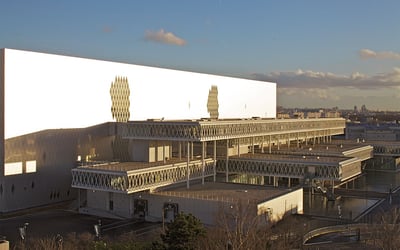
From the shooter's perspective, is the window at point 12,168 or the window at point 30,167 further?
the window at point 30,167

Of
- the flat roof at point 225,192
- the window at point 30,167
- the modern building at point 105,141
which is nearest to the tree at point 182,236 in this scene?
the modern building at point 105,141

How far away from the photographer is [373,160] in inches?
3300

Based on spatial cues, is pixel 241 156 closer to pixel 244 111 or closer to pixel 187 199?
pixel 187 199

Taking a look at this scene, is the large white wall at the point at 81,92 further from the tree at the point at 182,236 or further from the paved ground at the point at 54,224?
the tree at the point at 182,236

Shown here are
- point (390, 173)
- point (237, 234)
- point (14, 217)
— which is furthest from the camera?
point (390, 173)

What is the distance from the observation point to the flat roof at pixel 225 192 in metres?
41.9

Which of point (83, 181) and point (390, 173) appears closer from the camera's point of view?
point (83, 181)

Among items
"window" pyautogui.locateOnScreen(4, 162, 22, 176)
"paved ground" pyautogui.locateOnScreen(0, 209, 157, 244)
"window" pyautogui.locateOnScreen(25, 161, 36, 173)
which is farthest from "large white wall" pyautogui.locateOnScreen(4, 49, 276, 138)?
"paved ground" pyautogui.locateOnScreen(0, 209, 157, 244)

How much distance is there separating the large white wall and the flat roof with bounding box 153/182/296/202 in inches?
551

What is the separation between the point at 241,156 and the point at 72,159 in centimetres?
1915

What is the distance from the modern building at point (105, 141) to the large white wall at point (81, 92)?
3.9 inches

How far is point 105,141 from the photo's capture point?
57.4m

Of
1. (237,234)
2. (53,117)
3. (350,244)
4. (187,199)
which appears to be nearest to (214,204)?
(187,199)

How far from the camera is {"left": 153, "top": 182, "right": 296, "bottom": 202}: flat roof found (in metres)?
41.9
